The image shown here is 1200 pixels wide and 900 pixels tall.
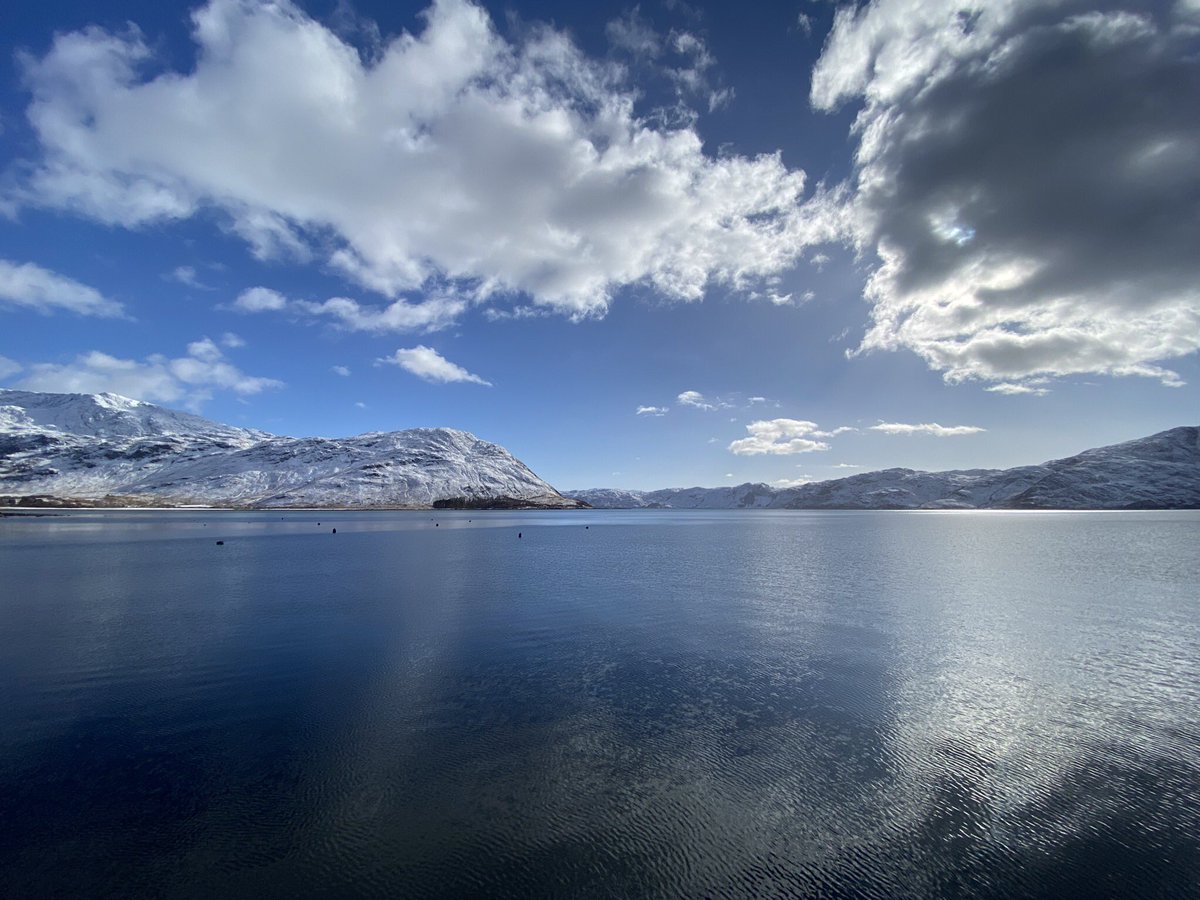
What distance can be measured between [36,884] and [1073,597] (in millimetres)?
58826

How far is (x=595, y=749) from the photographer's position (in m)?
16.0

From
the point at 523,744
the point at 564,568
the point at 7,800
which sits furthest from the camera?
the point at 564,568

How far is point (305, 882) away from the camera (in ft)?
33.6

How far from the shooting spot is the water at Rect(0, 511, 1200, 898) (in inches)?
427

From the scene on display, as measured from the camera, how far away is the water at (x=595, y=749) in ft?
35.6

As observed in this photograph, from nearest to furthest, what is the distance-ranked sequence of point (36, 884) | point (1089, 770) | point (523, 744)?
point (36, 884)
point (1089, 770)
point (523, 744)

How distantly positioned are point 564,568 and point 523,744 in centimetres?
4254

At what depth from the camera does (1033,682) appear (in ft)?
72.3

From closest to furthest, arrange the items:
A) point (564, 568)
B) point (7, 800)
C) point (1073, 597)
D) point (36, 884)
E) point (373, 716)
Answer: point (36, 884) < point (7, 800) < point (373, 716) < point (1073, 597) < point (564, 568)

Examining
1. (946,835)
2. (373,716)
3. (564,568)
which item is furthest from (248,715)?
(564,568)

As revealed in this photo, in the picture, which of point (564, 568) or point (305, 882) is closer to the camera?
point (305, 882)

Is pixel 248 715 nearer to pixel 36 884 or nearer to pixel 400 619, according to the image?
pixel 36 884

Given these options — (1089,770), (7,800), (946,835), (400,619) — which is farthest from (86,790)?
(1089,770)

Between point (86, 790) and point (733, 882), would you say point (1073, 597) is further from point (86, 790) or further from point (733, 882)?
point (86, 790)
